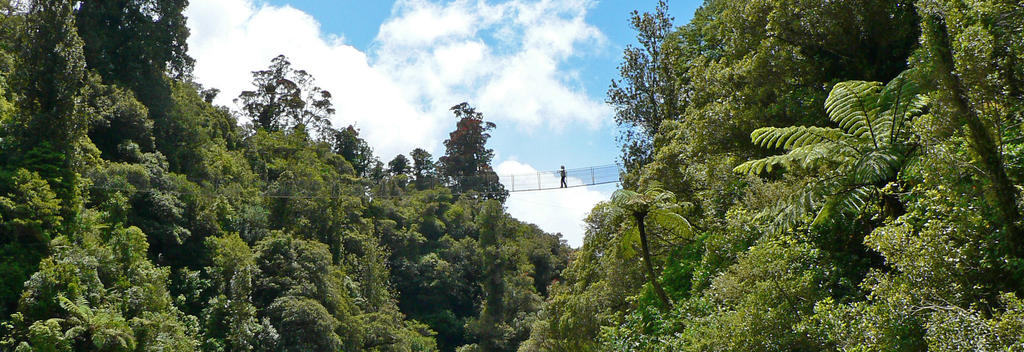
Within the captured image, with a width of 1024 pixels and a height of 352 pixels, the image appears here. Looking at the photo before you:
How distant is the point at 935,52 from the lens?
4.47 meters

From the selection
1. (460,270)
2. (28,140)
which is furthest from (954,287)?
(460,270)

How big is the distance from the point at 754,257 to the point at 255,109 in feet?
146

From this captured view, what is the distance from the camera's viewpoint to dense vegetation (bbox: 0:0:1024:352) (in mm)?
4711

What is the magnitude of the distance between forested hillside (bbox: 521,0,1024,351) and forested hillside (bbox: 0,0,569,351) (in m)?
12.4

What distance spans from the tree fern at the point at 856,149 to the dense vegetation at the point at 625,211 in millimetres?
32

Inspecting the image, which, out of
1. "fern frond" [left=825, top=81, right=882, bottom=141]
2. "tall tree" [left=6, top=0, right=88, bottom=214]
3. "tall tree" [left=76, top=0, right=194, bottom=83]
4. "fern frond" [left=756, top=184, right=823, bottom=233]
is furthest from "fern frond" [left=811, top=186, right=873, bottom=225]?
"tall tree" [left=76, top=0, right=194, bottom=83]

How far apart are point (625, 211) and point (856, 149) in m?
4.25

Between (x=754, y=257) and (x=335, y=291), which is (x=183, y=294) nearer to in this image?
(x=335, y=291)

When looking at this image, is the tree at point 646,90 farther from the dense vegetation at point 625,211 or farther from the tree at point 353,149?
the tree at point 353,149

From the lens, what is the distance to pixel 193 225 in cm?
2588

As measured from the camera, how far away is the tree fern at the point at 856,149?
6.44 m

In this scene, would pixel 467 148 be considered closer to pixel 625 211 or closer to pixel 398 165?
pixel 398 165

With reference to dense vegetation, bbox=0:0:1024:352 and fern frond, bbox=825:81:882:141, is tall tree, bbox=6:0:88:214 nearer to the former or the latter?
dense vegetation, bbox=0:0:1024:352

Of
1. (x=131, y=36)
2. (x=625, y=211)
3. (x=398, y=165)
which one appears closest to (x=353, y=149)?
(x=398, y=165)
